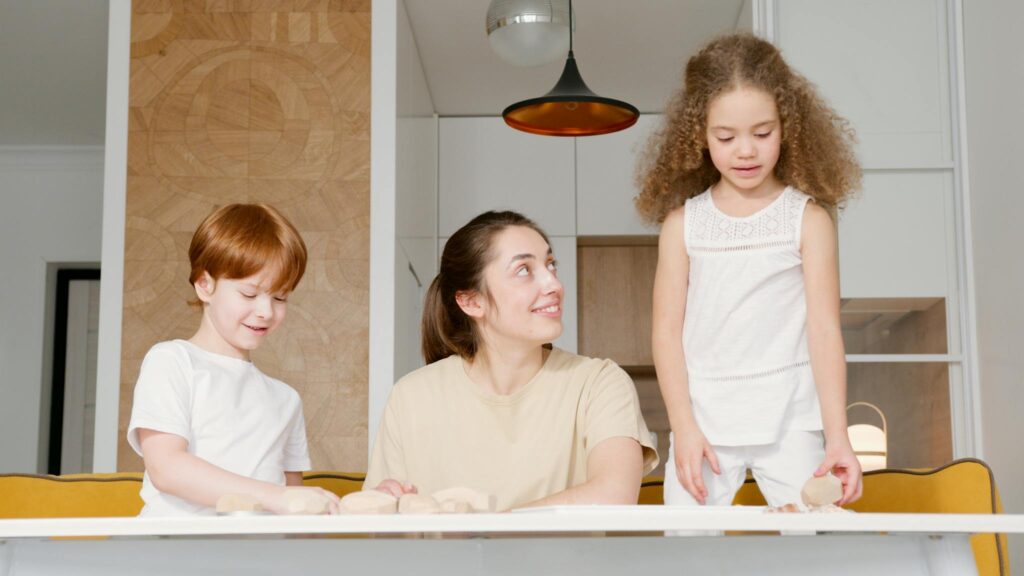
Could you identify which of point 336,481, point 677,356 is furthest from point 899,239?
point 336,481

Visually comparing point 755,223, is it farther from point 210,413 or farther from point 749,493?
point 210,413

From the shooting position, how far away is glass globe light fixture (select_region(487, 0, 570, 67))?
9.29 feet

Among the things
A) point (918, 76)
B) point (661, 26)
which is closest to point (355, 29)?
point (661, 26)

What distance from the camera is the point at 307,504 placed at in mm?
891

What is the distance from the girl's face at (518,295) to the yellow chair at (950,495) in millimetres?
502

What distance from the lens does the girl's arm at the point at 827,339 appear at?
1.62 metres

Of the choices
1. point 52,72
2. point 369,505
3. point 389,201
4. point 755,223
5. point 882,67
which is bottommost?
point 369,505

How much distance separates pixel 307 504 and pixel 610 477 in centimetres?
78

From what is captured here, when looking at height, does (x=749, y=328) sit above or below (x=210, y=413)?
above

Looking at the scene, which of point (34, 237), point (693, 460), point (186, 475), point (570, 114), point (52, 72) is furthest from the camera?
point (34, 237)

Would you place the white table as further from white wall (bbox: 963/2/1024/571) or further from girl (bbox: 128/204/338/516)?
white wall (bbox: 963/2/1024/571)

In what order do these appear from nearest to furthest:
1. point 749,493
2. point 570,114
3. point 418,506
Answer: point 418,506 < point 749,493 < point 570,114

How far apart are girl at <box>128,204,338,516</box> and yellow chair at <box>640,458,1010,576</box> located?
836mm

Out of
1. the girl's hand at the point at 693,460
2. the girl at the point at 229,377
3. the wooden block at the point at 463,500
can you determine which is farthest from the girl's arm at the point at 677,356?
the wooden block at the point at 463,500
